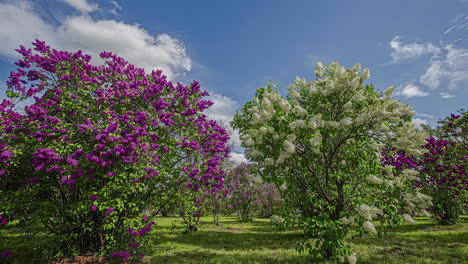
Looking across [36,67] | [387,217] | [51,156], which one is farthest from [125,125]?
[387,217]

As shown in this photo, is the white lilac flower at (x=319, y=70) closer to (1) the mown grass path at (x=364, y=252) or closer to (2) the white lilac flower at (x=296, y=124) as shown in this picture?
(2) the white lilac flower at (x=296, y=124)

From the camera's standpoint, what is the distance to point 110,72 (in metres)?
10.2

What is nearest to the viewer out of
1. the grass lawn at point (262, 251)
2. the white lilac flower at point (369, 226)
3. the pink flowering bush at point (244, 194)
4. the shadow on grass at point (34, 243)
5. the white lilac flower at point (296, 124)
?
the white lilac flower at point (369, 226)

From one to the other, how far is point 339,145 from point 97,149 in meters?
7.48

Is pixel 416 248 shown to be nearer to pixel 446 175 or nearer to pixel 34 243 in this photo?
pixel 446 175

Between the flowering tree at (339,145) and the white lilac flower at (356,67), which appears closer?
the flowering tree at (339,145)

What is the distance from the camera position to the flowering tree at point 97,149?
705 centimetres

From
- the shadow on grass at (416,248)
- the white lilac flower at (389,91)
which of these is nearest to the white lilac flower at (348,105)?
the white lilac flower at (389,91)

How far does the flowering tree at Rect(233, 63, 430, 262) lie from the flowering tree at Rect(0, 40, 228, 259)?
3.79 metres

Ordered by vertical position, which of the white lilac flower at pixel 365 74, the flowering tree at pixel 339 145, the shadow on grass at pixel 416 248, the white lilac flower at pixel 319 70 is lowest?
the shadow on grass at pixel 416 248

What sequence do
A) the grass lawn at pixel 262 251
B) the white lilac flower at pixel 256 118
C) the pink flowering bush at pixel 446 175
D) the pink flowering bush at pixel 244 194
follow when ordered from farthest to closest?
the pink flowering bush at pixel 244 194, the pink flowering bush at pixel 446 175, the grass lawn at pixel 262 251, the white lilac flower at pixel 256 118

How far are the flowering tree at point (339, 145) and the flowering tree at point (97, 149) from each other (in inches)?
149

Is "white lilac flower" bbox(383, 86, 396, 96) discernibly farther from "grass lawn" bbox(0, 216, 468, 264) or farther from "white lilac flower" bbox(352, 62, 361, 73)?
"grass lawn" bbox(0, 216, 468, 264)

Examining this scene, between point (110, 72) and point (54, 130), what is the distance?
3.79 meters
